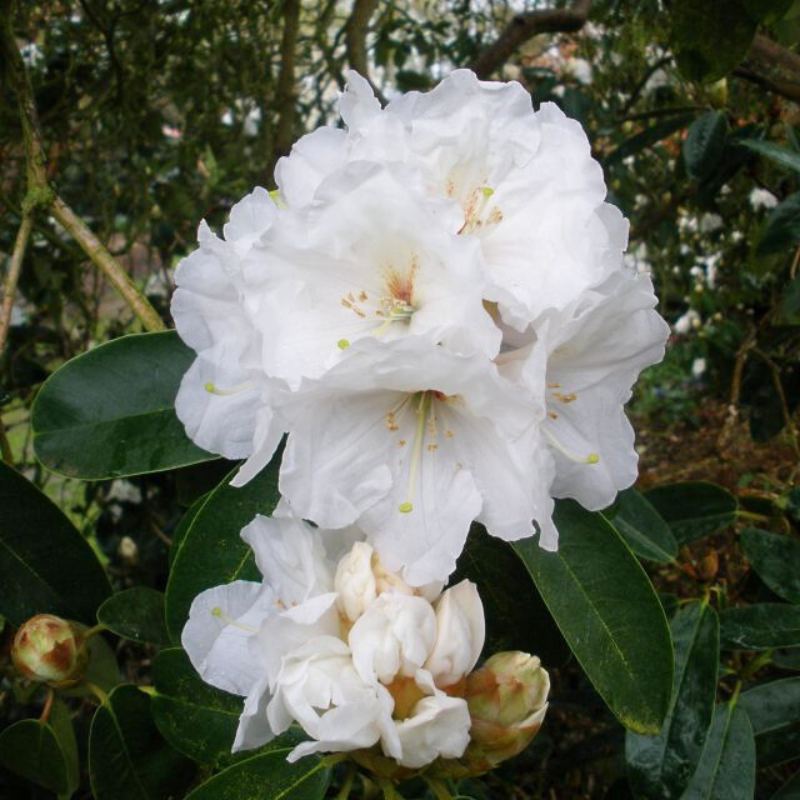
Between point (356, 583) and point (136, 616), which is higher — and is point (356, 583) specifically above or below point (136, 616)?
above

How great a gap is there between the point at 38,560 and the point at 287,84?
1098mm

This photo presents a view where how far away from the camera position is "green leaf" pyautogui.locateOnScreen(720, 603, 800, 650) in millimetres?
963

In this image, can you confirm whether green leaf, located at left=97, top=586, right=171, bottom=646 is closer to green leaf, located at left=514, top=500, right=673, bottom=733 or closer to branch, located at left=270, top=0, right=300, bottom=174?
green leaf, located at left=514, top=500, right=673, bottom=733

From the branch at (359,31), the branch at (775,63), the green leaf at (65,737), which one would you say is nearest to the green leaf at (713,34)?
the branch at (775,63)

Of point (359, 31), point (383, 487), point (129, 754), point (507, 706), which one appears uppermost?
point (359, 31)

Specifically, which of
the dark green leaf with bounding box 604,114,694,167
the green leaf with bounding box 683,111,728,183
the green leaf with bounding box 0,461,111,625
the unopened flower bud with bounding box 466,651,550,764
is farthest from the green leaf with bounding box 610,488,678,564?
the dark green leaf with bounding box 604,114,694,167

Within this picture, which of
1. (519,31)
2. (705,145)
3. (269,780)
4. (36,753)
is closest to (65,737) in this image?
(36,753)

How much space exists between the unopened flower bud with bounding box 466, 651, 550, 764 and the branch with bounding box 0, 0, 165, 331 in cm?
50

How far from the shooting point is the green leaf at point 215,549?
80 cm

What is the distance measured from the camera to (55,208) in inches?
41.4

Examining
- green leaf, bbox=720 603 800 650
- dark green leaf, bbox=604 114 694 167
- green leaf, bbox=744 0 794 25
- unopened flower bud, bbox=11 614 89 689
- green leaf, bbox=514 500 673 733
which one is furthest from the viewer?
dark green leaf, bbox=604 114 694 167

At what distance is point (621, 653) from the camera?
29.3 inches

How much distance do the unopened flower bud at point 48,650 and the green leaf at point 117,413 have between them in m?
0.14

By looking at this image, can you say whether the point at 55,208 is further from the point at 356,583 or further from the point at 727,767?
the point at 727,767
